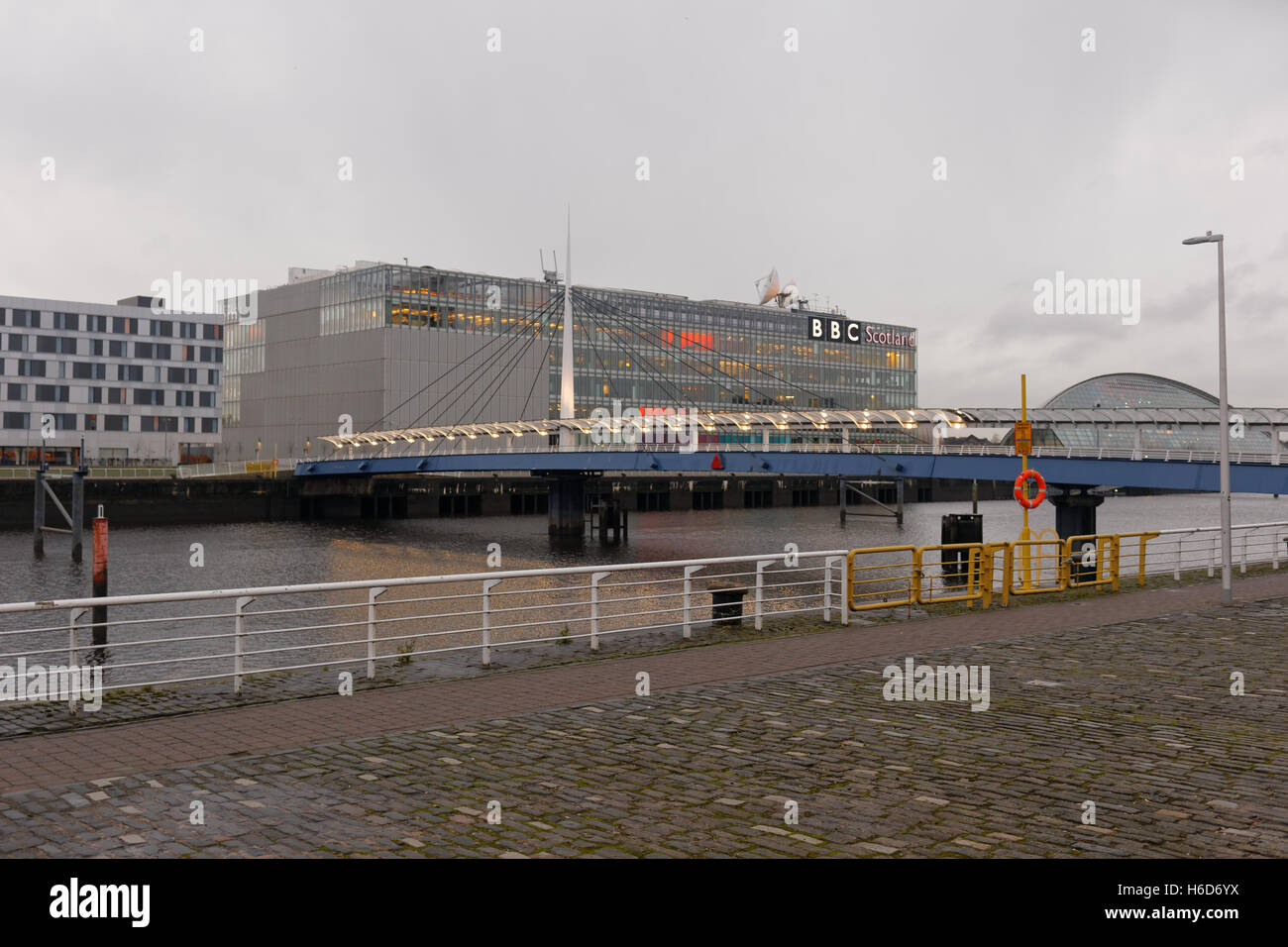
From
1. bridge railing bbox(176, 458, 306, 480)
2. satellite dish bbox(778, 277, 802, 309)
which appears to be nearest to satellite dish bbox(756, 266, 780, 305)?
satellite dish bbox(778, 277, 802, 309)

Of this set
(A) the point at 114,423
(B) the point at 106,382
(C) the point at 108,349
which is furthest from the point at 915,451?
(C) the point at 108,349

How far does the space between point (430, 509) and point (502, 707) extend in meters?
89.6

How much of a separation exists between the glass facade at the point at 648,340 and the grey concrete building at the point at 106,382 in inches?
298

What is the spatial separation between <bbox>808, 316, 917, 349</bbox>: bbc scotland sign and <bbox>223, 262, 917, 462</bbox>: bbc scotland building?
1.02 meters

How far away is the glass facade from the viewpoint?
374 feet

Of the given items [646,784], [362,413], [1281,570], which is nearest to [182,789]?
[646,784]

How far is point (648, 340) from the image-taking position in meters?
131

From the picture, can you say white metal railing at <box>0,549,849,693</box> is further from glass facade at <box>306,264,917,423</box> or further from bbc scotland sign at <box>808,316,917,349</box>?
bbc scotland sign at <box>808,316,917,349</box>

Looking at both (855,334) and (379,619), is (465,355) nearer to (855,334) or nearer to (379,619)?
(855,334)

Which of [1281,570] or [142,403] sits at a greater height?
[142,403]

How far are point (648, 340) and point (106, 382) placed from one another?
2269 inches

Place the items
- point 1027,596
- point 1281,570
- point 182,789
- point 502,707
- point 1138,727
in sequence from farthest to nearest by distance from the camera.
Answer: point 1281,570 → point 1027,596 → point 502,707 → point 1138,727 → point 182,789
